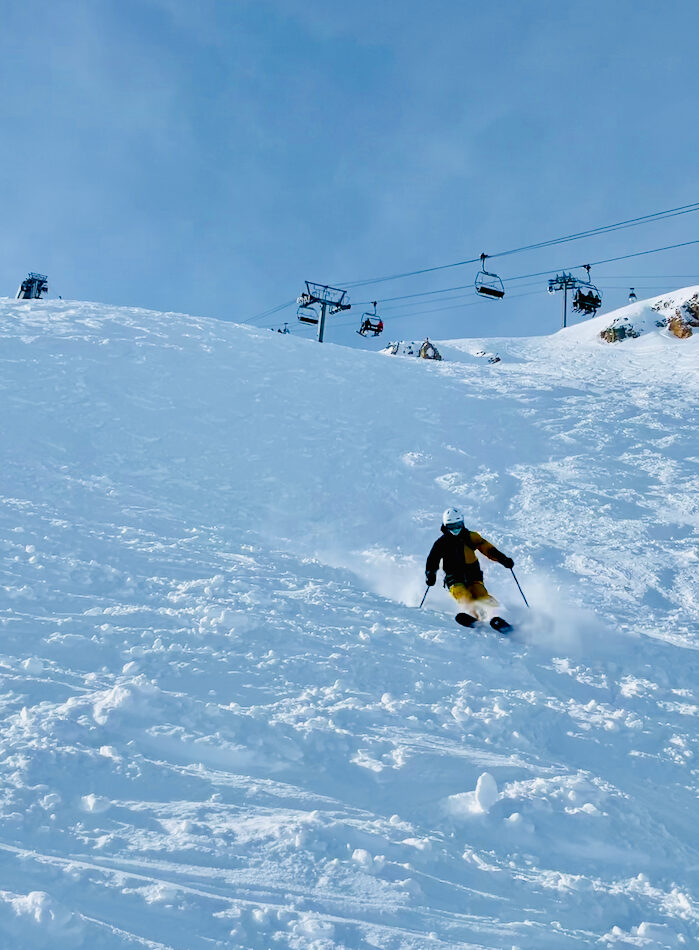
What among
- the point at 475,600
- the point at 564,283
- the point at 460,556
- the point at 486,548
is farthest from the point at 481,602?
Result: the point at 564,283

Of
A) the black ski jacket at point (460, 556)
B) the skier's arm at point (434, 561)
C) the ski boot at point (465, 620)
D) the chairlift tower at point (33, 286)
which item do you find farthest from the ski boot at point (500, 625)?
the chairlift tower at point (33, 286)

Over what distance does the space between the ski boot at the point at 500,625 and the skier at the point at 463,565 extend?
0.75ft

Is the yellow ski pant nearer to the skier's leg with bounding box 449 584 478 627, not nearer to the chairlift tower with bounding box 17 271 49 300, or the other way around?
the skier's leg with bounding box 449 584 478 627

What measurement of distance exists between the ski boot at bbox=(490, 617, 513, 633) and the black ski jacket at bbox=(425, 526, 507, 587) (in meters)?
0.81

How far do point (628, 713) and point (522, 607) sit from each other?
260 cm

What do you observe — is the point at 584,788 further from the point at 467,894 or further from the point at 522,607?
the point at 522,607

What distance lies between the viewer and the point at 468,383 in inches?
734

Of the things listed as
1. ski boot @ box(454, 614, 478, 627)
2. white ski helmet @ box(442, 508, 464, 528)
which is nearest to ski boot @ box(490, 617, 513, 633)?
ski boot @ box(454, 614, 478, 627)

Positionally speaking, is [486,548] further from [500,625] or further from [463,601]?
[500,625]

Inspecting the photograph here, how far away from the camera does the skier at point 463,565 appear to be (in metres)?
7.36

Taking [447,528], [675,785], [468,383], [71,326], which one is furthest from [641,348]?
[675,785]

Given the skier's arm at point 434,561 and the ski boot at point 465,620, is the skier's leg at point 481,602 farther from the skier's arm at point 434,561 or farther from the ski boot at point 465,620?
the skier's arm at point 434,561

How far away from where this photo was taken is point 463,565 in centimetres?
775

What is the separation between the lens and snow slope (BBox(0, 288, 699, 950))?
3.10m
